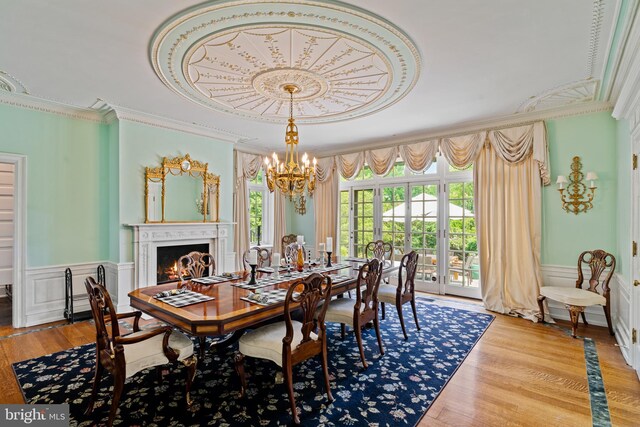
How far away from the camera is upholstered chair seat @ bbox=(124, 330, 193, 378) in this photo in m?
2.05

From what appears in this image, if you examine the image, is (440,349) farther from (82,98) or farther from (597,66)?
(82,98)

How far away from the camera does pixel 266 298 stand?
238 cm

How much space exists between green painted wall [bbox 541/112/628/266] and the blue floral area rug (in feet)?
6.60

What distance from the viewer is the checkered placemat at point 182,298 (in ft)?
7.68

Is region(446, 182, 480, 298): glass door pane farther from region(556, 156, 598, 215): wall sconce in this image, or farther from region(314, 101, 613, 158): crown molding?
region(556, 156, 598, 215): wall sconce

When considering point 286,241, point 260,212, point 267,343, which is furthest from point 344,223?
point 267,343

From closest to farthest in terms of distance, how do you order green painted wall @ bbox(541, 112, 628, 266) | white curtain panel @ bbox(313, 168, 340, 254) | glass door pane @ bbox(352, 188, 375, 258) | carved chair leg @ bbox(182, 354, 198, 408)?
carved chair leg @ bbox(182, 354, 198, 408) < green painted wall @ bbox(541, 112, 628, 266) < glass door pane @ bbox(352, 188, 375, 258) < white curtain panel @ bbox(313, 168, 340, 254)

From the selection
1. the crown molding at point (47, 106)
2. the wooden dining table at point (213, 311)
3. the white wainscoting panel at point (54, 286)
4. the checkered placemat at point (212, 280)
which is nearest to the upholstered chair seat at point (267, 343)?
the wooden dining table at point (213, 311)

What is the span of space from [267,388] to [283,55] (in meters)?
2.63

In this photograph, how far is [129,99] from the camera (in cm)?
367

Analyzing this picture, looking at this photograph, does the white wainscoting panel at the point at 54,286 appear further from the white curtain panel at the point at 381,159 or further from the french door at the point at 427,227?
the white curtain panel at the point at 381,159

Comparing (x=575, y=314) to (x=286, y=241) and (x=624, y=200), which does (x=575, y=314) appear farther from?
(x=286, y=241)

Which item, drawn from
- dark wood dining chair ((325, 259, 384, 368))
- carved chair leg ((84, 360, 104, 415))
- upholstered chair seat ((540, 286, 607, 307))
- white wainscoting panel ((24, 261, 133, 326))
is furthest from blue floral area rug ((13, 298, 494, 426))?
upholstered chair seat ((540, 286, 607, 307))

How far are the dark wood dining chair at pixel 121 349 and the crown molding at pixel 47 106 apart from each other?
2.96m
